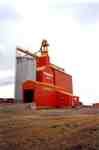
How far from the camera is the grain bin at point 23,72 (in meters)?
67.1

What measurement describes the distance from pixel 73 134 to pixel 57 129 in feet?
8.93

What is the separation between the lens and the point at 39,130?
21031 mm

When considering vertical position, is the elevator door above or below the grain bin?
below

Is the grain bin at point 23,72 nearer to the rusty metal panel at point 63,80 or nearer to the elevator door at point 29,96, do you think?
the elevator door at point 29,96

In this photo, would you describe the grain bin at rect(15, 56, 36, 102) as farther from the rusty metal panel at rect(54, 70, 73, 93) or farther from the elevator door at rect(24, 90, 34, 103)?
the rusty metal panel at rect(54, 70, 73, 93)

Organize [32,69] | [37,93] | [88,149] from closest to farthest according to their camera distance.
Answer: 1. [88,149]
2. [37,93]
3. [32,69]

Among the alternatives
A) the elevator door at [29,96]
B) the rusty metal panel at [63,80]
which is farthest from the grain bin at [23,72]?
the rusty metal panel at [63,80]

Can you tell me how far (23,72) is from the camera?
67.3 meters

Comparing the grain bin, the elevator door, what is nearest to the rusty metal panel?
the grain bin

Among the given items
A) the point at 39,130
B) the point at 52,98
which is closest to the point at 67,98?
the point at 52,98

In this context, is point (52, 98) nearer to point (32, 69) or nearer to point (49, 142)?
point (32, 69)

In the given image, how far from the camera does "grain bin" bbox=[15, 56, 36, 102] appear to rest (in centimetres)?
6712

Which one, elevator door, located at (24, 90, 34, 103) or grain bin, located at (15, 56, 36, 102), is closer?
elevator door, located at (24, 90, 34, 103)

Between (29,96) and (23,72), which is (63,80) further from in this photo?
(29,96)
